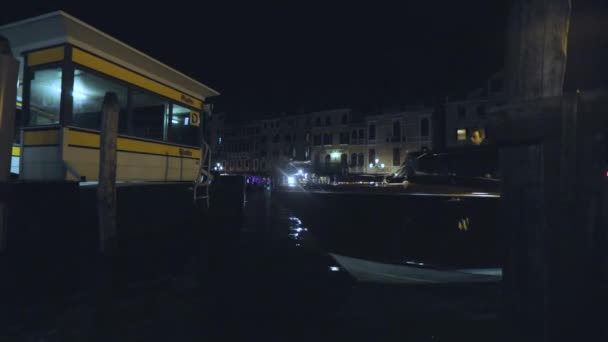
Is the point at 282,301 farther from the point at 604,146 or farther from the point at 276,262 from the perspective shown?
the point at 604,146

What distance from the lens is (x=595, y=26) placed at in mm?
1712

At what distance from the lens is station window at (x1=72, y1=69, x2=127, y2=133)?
6.02 m

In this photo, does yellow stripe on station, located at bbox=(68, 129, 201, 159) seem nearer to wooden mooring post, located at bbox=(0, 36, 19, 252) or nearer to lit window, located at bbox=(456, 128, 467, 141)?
wooden mooring post, located at bbox=(0, 36, 19, 252)

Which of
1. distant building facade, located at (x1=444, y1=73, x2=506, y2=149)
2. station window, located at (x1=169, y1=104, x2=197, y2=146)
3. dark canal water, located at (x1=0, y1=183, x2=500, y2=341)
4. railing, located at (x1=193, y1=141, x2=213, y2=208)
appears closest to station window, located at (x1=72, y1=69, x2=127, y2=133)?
station window, located at (x1=169, y1=104, x2=197, y2=146)

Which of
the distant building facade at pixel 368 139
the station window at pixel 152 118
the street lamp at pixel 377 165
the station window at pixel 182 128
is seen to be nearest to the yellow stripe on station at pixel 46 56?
the station window at pixel 152 118

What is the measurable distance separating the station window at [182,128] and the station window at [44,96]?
8.50 ft

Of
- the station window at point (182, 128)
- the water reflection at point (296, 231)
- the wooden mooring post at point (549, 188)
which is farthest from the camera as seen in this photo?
the station window at point (182, 128)

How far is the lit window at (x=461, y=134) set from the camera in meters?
31.6

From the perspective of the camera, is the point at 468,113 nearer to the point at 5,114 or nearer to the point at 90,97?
the point at 90,97

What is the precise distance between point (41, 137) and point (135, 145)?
1617mm

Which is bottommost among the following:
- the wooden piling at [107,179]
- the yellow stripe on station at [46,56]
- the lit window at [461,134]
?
the wooden piling at [107,179]

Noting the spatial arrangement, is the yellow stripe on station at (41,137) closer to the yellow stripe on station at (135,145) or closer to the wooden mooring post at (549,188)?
the yellow stripe on station at (135,145)

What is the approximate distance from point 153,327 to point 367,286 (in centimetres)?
237

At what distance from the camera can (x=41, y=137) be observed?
18.2ft
